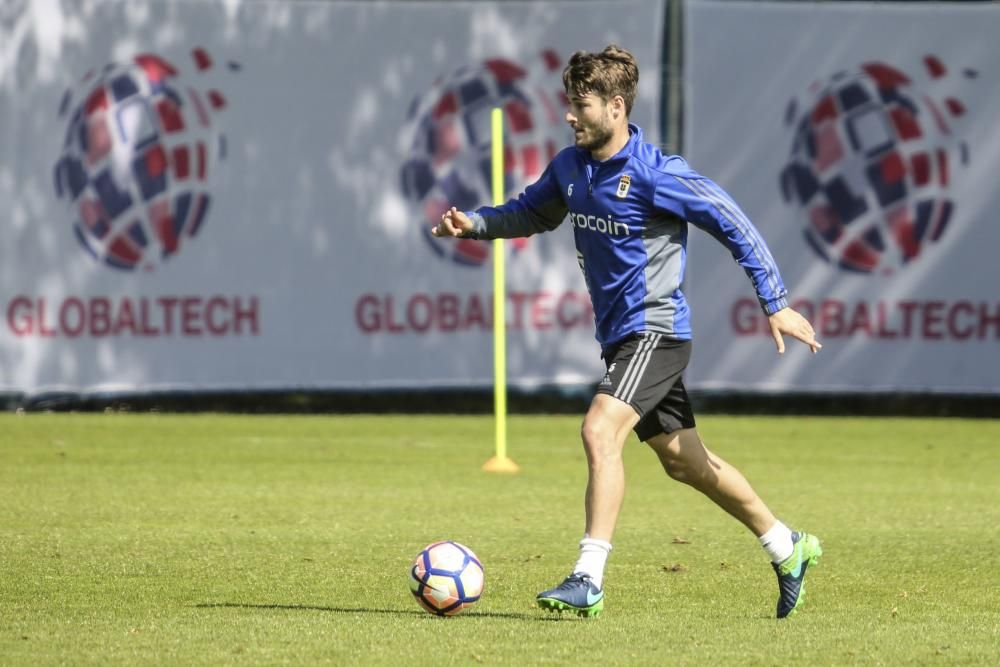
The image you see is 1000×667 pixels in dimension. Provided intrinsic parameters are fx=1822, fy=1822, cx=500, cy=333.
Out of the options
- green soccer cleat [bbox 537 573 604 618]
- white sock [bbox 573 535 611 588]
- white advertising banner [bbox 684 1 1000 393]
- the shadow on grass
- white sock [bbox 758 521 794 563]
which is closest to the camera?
green soccer cleat [bbox 537 573 604 618]

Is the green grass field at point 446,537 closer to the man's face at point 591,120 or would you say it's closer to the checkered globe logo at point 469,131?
the man's face at point 591,120

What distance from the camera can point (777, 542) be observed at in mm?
7031

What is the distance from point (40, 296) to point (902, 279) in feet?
28.2

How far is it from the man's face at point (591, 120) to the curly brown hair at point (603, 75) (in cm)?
3

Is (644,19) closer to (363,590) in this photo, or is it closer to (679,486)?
(679,486)

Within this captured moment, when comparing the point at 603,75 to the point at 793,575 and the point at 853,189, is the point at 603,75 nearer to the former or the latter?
the point at 793,575

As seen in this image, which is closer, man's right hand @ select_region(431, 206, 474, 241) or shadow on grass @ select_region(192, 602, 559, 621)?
shadow on grass @ select_region(192, 602, 559, 621)

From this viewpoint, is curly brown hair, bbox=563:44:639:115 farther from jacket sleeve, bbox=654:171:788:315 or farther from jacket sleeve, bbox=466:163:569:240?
jacket sleeve, bbox=466:163:569:240

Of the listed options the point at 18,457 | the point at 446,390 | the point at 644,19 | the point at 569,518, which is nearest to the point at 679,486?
the point at 569,518

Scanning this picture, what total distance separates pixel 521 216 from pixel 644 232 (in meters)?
0.66

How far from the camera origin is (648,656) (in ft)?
19.6

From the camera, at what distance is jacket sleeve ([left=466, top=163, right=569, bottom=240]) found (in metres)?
7.30

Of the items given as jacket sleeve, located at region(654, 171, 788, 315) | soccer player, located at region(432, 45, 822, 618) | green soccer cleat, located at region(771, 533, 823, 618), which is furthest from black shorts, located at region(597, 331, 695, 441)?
green soccer cleat, located at region(771, 533, 823, 618)

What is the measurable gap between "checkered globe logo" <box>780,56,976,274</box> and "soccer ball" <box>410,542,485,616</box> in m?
12.3
